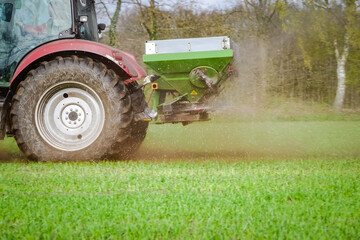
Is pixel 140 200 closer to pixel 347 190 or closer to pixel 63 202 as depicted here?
pixel 63 202

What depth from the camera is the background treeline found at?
331 inches

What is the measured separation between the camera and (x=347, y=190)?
140 inches

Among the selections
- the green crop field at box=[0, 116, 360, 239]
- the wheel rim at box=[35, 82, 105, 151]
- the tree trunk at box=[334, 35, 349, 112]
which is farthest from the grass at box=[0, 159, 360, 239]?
the tree trunk at box=[334, 35, 349, 112]

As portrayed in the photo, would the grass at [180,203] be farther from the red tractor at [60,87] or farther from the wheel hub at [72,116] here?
the wheel hub at [72,116]

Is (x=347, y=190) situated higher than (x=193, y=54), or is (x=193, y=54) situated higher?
(x=193, y=54)

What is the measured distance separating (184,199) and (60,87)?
2742 mm

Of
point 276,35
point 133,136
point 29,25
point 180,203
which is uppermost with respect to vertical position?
point 276,35

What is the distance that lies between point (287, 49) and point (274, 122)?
2.08 metres

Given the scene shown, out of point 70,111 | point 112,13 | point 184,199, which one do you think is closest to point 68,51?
point 70,111

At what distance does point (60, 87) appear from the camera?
5.38m

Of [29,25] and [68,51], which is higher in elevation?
[29,25]

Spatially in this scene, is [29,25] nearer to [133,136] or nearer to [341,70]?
[133,136]

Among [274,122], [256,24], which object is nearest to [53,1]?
[256,24]

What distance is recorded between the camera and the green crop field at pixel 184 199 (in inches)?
101
